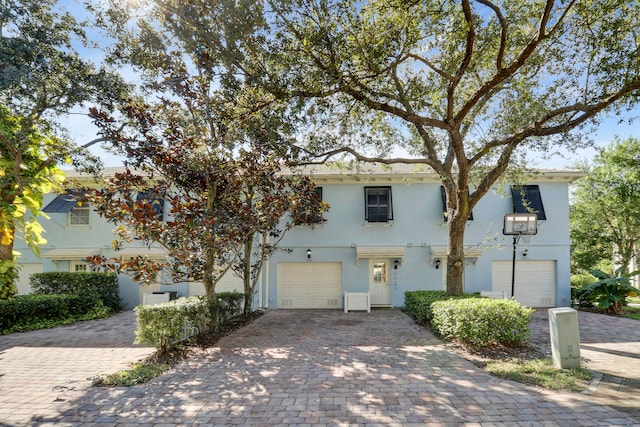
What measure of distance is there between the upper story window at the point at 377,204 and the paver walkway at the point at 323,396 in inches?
291

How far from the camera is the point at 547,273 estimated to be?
14.5 meters

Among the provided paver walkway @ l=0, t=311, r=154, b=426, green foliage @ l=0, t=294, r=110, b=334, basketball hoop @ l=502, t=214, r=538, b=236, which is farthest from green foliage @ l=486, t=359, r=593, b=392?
green foliage @ l=0, t=294, r=110, b=334

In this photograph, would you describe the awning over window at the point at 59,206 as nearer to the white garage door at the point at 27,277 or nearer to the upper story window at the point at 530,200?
the white garage door at the point at 27,277

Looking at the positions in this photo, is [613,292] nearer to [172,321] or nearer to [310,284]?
[310,284]

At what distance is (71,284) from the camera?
13219 mm

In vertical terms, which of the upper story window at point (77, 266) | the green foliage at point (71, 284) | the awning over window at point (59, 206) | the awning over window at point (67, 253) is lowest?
the green foliage at point (71, 284)

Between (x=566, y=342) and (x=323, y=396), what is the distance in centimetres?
459

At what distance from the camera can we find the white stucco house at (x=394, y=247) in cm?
1430

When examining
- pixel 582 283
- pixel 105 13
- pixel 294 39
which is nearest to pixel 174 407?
pixel 294 39

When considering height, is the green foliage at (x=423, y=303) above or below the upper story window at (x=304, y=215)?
below

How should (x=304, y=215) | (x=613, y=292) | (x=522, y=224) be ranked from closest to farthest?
(x=522, y=224), (x=304, y=215), (x=613, y=292)

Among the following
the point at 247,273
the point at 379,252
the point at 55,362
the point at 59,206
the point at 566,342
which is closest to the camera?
the point at 566,342

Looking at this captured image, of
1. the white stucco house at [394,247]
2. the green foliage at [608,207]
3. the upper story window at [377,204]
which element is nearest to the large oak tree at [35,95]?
the white stucco house at [394,247]

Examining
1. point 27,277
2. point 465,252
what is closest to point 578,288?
point 465,252
